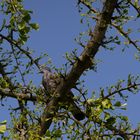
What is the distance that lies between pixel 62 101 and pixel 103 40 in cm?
133

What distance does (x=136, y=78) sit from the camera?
729cm

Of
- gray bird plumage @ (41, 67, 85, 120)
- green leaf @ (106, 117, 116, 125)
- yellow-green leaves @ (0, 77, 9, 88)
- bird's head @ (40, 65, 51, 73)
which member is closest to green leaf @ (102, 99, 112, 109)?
green leaf @ (106, 117, 116, 125)

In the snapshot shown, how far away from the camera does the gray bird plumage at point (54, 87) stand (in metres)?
7.54

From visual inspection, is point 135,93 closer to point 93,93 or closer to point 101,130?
point 93,93

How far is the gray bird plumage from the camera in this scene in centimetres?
754

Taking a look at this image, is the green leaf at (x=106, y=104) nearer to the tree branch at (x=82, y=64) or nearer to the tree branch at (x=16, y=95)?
the tree branch at (x=82, y=64)

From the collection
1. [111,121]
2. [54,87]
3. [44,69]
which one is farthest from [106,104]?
[44,69]

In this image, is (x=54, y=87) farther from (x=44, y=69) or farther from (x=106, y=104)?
(x=106, y=104)

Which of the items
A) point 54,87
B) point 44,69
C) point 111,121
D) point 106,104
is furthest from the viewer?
point 44,69

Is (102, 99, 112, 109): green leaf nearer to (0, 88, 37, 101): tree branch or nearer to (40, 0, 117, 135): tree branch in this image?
(40, 0, 117, 135): tree branch

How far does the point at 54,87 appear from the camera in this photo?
7.82 metres

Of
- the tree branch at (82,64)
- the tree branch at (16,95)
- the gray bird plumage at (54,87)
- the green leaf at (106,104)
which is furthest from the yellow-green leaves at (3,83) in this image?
the green leaf at (106,104)

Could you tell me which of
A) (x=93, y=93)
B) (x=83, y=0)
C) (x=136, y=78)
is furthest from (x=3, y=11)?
(x=136, y=78)

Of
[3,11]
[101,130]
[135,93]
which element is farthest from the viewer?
[135,93]
